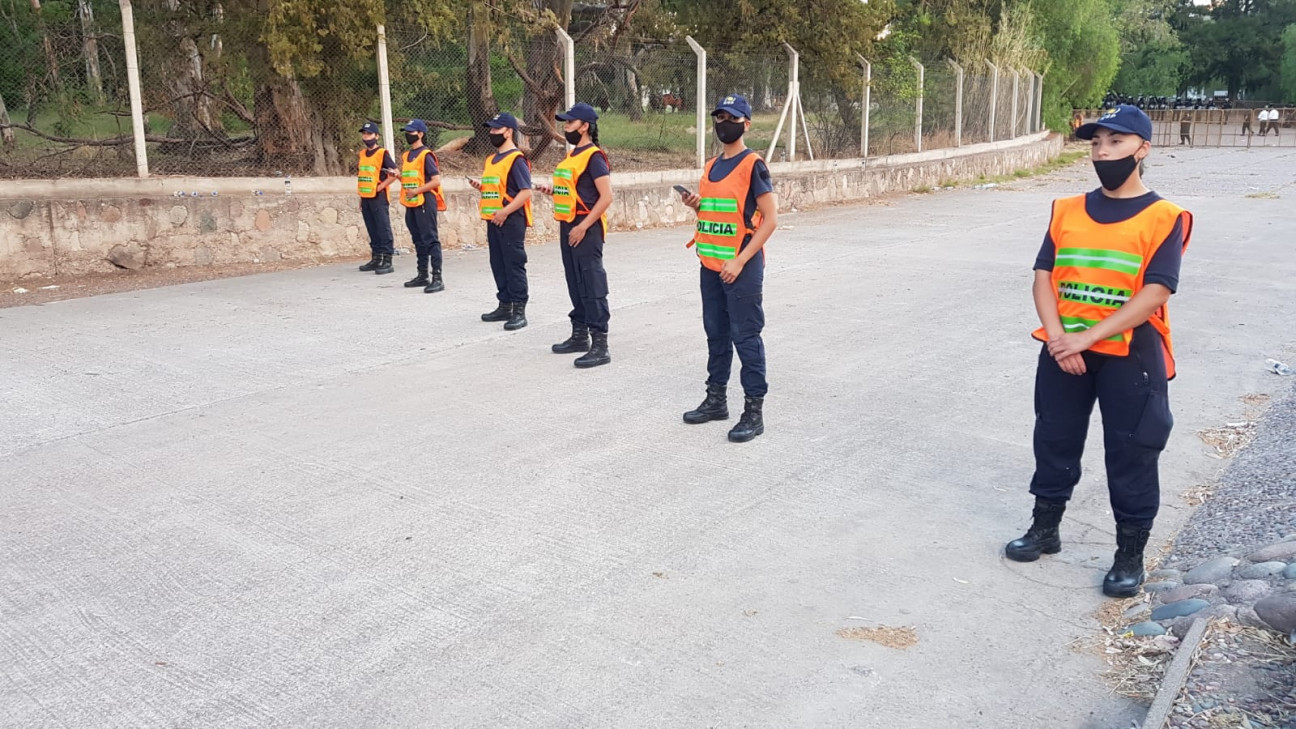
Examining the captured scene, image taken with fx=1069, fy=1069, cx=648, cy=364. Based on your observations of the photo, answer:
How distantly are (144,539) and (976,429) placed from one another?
4.35 metres

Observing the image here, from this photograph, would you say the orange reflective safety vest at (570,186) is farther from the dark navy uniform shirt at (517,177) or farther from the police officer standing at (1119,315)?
the police officer standing at (1119,315)

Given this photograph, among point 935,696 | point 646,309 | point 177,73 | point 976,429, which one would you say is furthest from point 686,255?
point 935,696

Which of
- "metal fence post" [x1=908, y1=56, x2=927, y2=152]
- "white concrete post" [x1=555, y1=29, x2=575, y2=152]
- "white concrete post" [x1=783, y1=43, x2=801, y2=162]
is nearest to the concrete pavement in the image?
"white concrete post" [x1=555, y1=29, x2=575, y2=152]

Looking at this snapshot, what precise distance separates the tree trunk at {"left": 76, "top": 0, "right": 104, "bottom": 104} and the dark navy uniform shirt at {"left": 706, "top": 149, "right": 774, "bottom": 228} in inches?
374

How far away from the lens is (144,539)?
4.62m

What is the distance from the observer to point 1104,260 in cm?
396

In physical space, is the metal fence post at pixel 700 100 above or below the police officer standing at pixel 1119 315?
above

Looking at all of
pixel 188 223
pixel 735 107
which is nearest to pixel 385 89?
pixel 188 223

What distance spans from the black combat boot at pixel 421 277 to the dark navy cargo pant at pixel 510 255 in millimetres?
2196

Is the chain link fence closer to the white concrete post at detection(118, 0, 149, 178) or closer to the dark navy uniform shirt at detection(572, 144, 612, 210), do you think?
the white concrete post at detection(118, 0, 149, 178)

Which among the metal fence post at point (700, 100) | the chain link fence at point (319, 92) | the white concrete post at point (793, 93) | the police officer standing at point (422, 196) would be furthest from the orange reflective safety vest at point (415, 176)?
the white concrete post at point (793, 93)

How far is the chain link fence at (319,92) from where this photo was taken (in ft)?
40.1

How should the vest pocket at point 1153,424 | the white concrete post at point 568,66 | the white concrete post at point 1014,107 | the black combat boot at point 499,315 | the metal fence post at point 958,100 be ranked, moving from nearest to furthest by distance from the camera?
1. the vest pocket at point 1153,424
2. the black combat boot at point 499,315
3. the white concrete post at point 568,66
4. the metal fence post at point 958,100
5. the white concrete post at point 1014,107

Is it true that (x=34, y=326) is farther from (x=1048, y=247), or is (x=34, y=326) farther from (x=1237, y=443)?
(x=1237, y=443)
